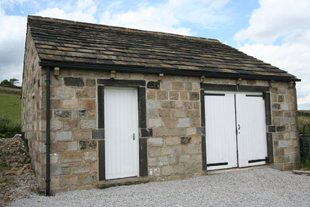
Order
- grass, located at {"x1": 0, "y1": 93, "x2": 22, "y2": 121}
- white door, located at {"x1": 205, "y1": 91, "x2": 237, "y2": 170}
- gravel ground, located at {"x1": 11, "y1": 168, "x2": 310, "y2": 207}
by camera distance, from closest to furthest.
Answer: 1. gravel ground, located at {"x1": 11, "y1": 168, "x2": 310, "y2": 207}
2. white door, located at {"x1": 205, "y1": 91, "x2": 237, "y2": 170}
3. grass, located at {"x1": 0, "y1": 93, "x2": 22, "y2": 121}

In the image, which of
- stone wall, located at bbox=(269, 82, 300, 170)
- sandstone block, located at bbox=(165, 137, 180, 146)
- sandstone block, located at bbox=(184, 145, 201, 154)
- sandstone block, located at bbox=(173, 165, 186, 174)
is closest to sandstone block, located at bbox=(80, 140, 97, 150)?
sandstone block, located at bbox=(165, 137, 180, 146)

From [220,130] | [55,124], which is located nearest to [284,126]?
[220,130]

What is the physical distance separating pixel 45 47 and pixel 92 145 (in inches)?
98.8

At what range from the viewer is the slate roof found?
5.69m

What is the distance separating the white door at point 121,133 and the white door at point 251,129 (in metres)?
3.18

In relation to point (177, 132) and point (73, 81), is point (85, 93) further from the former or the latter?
point (177, 132)

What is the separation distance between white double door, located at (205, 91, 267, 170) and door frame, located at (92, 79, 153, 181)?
1878 millimetres

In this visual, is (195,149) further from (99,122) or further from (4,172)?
(4,172)

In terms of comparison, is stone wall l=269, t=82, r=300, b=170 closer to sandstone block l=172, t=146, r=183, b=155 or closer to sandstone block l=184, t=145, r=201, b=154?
sandstone block l=184, t=145, r=201, b=154

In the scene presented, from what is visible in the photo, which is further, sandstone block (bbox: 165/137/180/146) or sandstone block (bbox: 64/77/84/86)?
sandstone block (bbox: 165/137/180/146)

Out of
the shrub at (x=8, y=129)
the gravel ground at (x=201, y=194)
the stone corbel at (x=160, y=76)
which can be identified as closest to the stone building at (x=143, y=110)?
the stone corbel at (x=160, y=76)

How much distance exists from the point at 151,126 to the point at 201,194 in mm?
1950

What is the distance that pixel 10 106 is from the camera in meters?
19.1

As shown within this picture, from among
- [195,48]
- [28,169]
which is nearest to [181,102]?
[195,48]
